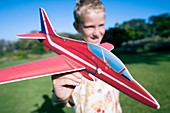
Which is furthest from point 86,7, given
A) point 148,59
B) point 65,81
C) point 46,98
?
point 148,59

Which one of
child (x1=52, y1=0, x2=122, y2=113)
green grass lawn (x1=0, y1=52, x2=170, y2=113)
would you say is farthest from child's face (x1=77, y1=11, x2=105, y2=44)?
green grass lawn (x1=0, y1=52, x2=170, y2=113)

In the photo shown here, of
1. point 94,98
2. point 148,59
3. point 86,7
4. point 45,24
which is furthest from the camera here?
point 148,59

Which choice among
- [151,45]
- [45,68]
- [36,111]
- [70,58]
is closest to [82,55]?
[70,58]

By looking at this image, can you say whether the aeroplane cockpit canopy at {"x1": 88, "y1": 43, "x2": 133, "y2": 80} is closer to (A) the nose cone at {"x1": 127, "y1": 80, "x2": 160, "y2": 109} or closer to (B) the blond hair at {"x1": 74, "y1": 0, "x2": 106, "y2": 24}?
(A) the nose cone at {"x1": 127, "y1": 80, "x2": 160, "y2": 109}

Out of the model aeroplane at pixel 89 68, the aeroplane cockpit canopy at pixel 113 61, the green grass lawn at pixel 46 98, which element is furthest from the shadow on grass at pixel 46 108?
the aeroplane cockpit canopy at pixel 113 61

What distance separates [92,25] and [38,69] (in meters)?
0.75

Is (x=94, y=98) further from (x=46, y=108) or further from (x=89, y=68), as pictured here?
(x=46, y=108)

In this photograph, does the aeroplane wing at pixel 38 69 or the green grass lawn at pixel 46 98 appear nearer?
the aeroplane wing at pixel 38 69

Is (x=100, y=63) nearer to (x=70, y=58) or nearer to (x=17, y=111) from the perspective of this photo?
(x=70, y=58)

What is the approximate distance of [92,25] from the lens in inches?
77.9

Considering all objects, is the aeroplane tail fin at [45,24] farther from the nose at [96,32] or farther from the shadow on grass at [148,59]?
the shadow on grass at [148,59]

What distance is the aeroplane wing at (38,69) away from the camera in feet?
5.22

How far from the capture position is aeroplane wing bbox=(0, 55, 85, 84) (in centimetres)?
159

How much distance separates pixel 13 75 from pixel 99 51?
32.2 inches
